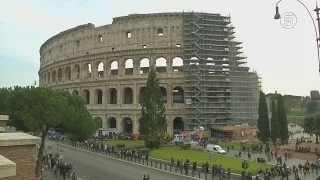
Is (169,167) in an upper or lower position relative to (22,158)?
lower

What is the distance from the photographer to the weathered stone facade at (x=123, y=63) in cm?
5097

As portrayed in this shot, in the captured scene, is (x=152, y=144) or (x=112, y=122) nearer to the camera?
(x=152, y=144)

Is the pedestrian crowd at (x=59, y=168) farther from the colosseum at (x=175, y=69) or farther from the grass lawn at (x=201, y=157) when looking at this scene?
the colosseum at (x=175, y=69)

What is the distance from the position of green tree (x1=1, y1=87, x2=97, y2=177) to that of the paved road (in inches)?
122

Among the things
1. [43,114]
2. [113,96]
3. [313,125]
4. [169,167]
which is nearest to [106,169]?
[169,167]

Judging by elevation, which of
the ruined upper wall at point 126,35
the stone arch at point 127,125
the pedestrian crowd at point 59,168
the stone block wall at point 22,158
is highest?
the ruined upper wall at point 126,35

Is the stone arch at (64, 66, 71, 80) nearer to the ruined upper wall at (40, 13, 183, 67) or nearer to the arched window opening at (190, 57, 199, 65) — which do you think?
the ruined upper wall at (40, 13, 183, 67)

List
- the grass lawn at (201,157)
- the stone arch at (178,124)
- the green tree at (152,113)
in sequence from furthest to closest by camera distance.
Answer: the stone arch at (178,124) → the green tree at (152,113) → the grass lawn at (201,157)

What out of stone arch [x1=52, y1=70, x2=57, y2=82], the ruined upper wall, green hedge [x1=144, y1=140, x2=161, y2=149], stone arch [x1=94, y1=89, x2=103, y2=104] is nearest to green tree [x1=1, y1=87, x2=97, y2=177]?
green hedge [x1=144, y1=140, x2=161, y2=149]

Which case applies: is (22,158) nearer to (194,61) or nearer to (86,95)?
(194,61)

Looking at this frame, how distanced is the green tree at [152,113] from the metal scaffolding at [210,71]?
10719 millimetres

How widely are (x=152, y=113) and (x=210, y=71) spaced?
1524cm

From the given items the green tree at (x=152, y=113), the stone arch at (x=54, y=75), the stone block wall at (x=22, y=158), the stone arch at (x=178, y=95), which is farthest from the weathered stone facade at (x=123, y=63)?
the stone block wall at (x=22, y=158)

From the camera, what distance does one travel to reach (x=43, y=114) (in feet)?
70.8
